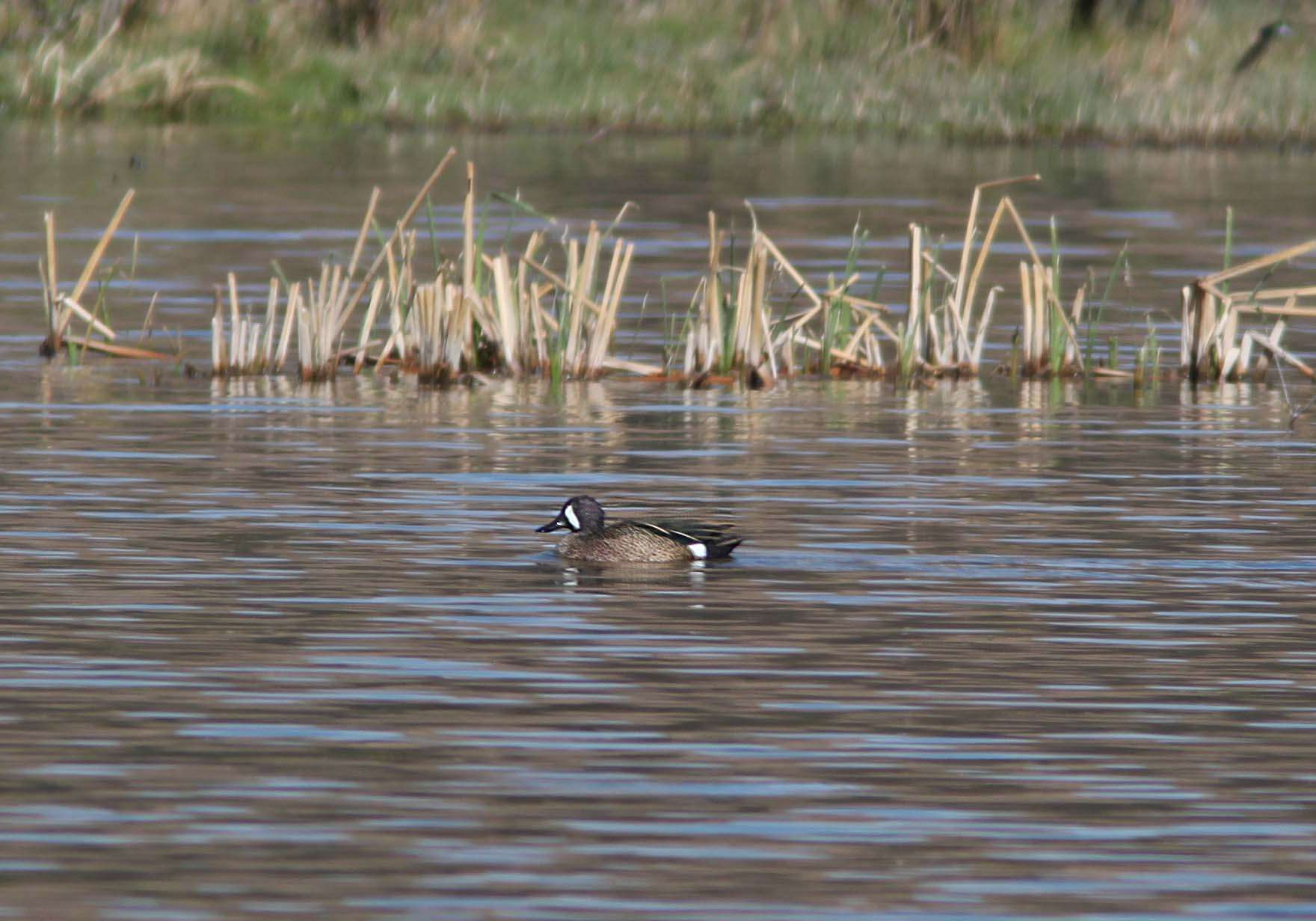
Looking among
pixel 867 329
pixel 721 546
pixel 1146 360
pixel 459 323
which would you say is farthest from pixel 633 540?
pixel 1146 360

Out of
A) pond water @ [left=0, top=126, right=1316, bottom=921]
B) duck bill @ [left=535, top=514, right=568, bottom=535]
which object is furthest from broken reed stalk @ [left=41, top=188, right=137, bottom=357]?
duck bill @ [left=535, top=514, right=568, bottom=535]

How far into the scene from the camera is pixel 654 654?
31.7ft

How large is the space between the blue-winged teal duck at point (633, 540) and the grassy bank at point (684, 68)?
2919cm

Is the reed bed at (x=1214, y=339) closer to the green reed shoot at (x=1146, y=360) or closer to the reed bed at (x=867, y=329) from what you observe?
the green reed shoot at (x=1146, y=360)

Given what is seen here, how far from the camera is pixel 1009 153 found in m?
39.7

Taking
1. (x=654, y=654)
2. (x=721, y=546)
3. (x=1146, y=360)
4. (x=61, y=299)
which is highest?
(x=61, y=299)

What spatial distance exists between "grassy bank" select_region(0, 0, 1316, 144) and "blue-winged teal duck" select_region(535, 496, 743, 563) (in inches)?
1149

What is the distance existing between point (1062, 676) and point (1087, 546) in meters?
2.77

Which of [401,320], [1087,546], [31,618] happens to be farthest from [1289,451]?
[31,618]

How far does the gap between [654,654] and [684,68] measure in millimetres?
33613

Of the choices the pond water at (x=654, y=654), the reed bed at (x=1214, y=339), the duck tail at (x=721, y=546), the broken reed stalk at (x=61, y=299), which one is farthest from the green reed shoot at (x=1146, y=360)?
the duck tail at (x=721, y=546)

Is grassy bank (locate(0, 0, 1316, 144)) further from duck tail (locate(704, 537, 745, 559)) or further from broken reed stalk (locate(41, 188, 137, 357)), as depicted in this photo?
duck tail (locate(704, 537, 745, 559))

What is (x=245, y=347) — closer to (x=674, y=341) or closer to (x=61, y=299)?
(x=61, y=299)

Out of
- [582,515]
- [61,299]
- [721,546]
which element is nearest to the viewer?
[721,546]
